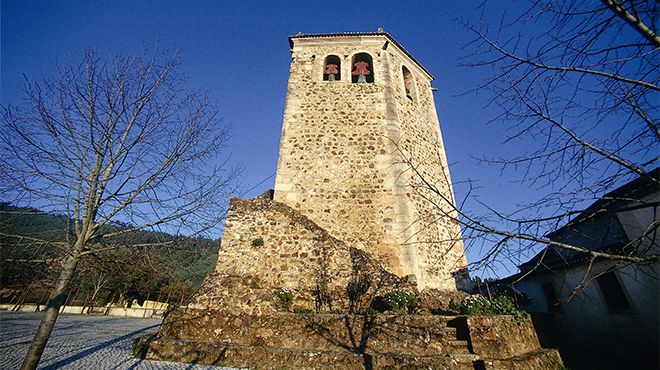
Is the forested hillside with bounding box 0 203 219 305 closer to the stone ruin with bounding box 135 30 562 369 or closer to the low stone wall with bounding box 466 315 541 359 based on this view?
the stone ruin with bounding box 135 30 562 369

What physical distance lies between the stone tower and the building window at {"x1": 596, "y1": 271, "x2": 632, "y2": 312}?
4.15m

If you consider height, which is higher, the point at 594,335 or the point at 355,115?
the point at 355,115

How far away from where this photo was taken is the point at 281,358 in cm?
522

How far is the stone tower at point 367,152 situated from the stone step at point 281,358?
288cm

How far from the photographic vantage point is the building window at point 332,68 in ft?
40.0

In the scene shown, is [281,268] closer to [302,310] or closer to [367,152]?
[302,310]

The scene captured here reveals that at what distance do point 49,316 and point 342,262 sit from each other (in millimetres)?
5361

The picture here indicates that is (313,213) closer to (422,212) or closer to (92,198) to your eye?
(422,212)

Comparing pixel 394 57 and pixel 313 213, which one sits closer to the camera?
pixel 313 213

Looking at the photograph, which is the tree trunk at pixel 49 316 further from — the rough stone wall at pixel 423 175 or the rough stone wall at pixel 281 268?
the rough stone wall at pixel 423 175

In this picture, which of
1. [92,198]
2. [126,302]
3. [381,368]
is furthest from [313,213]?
[126,302]

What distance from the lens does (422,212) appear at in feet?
30.9

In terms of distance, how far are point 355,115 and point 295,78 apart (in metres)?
3.32

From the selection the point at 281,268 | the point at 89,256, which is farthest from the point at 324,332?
the point at 89,256
